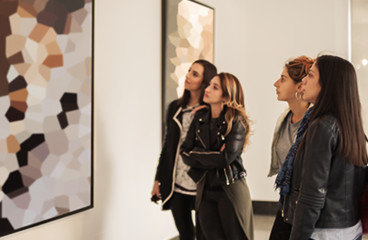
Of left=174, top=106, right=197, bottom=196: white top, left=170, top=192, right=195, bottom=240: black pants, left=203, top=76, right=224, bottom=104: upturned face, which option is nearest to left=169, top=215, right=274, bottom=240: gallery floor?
left=170, top=192, right=195, bottom=240: black pants

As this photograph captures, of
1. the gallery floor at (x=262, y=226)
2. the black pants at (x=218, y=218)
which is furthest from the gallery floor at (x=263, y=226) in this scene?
the black pants at (x=218, y=218)

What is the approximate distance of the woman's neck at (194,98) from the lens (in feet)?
10.3

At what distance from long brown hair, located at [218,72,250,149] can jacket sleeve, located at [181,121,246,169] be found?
49mm

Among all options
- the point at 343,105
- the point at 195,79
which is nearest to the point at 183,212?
the point at 195,79

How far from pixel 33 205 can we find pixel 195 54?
95.0 inches

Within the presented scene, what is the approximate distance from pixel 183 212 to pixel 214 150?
0.55 metres

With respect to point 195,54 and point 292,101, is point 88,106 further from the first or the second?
point 195,54

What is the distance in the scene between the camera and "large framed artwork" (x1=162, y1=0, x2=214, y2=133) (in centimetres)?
384

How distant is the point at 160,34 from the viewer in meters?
3.80

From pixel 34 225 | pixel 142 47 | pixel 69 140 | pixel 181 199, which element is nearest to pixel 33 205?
pixel 34 225

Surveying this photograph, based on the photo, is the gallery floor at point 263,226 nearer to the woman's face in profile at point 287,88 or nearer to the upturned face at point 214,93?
the upturned face at point 214,93

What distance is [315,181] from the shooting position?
5.37 feet

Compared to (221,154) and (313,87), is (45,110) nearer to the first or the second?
(221,154)

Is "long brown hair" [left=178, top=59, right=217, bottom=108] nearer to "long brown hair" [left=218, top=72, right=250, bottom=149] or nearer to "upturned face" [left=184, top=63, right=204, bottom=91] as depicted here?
"upturned face" [left=184, top=63, right=204, bottom=91]
